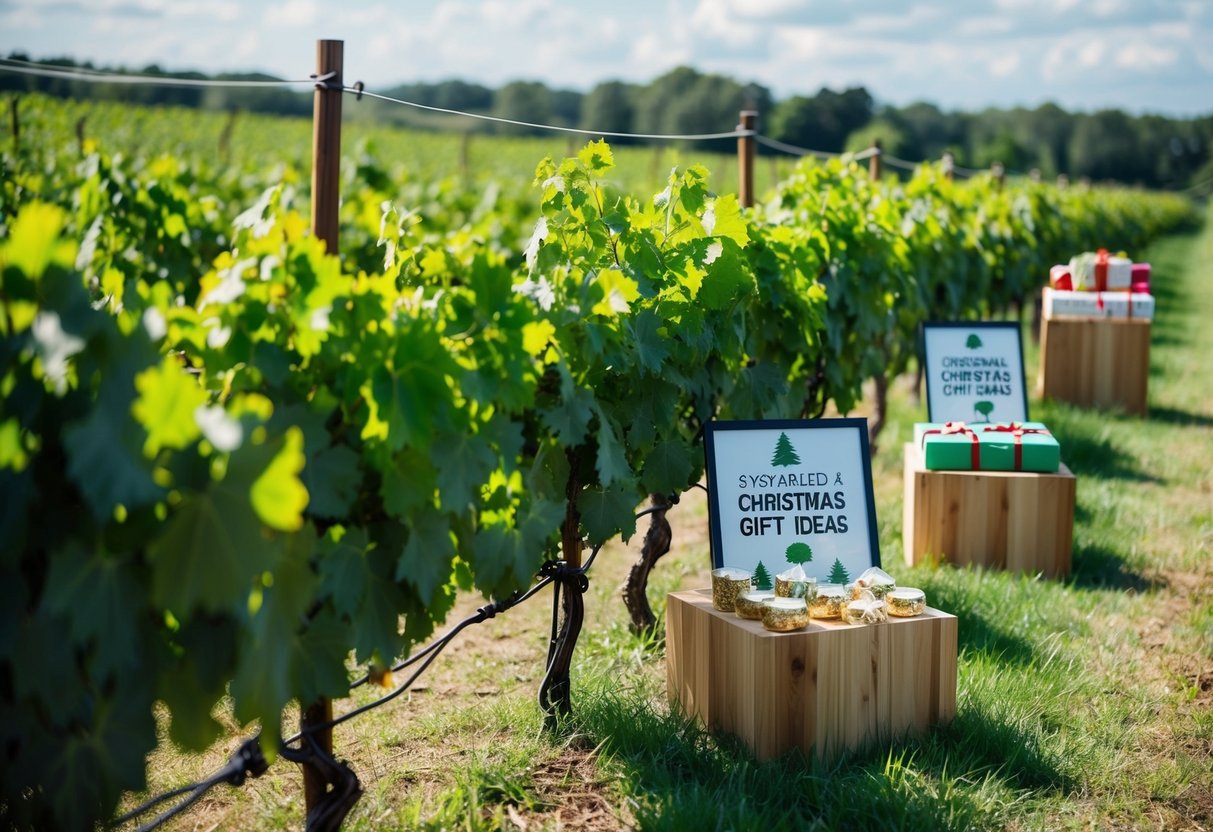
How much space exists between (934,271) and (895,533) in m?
2.24

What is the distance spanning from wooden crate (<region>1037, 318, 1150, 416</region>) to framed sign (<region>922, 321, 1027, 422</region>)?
7.85 feet

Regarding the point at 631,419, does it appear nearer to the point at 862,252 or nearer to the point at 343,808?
the point at 343,808

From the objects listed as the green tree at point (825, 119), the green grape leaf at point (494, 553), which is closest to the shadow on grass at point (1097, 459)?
the green tree at point (825, 119)

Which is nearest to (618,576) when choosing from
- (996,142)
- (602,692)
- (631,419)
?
A: (602,692)

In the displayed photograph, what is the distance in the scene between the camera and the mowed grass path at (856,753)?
2.66 metres

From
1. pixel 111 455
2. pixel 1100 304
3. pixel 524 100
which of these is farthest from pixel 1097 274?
pixel 524 100

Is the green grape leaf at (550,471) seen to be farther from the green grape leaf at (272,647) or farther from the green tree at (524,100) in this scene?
the green tree at (524,100)

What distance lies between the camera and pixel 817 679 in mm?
2850

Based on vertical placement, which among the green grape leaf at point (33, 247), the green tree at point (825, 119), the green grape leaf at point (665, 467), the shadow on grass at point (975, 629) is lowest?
the shadow on grass at point (975, 629)

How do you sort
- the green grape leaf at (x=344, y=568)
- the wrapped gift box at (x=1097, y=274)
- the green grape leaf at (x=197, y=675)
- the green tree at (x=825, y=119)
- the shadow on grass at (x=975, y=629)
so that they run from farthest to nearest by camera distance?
the green tree at (x=825, y=119) < the wrapped gift box at (x=1097, y=274) < the shadow on grass at (x=975, y=629) < the green grape leaf at (x=344, y=568) < the green grape leaf at (x=197, y=675)

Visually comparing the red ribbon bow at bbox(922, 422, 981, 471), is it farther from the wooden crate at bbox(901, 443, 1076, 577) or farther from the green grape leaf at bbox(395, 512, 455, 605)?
the green grape leaf at bbox(395, 512, 455, 605)

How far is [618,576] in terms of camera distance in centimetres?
494

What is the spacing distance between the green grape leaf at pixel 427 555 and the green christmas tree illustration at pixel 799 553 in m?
1.39

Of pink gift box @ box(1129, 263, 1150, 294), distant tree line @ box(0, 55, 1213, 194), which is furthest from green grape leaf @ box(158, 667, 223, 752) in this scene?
pink gift box @ box(1129, 263, 1150, 294)
